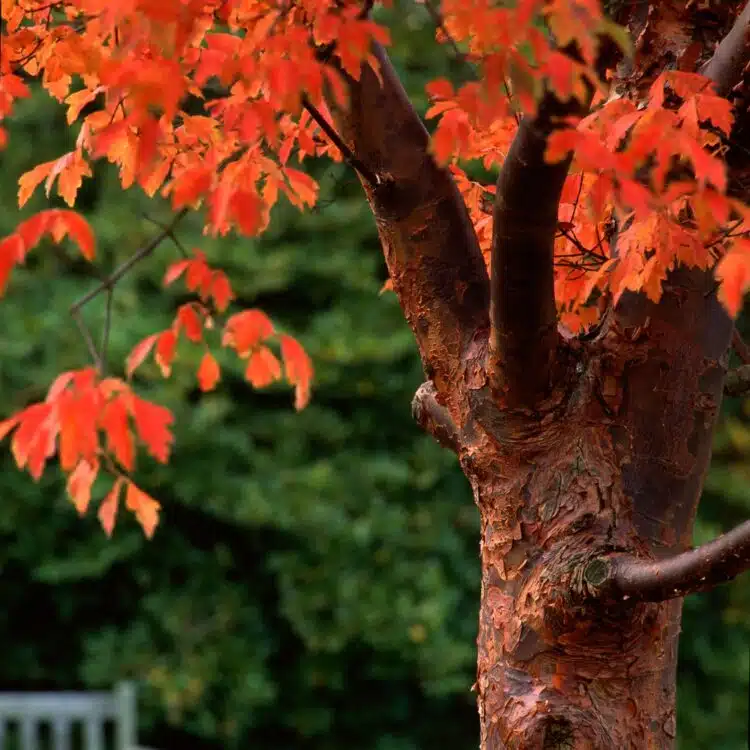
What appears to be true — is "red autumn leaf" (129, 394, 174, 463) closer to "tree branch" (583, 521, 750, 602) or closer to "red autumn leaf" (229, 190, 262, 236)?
"red autumn leaf" (229, 190, 262, 236)

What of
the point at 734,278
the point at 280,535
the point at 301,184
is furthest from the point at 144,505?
the point at 280,535

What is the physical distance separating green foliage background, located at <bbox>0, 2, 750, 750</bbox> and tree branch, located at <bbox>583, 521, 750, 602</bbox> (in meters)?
3.04

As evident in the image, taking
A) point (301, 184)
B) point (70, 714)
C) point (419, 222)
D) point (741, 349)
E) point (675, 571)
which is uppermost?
point (301, 184)

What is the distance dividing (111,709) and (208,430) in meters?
1.27

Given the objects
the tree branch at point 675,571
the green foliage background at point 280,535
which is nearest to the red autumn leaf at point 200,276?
the tree branch at point 675,571

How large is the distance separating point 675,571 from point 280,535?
3526mm

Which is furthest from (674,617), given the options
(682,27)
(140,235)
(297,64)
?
(140,235)

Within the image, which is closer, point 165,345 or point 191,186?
point 191,186

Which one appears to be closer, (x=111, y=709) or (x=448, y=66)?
(x=111, y=709)

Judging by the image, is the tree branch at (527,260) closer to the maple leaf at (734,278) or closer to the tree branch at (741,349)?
the maple leaf at (734,278)

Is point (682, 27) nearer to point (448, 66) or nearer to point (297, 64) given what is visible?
point (297, 64)

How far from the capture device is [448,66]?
5176 mm

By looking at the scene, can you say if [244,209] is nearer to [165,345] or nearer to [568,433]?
[165,345]

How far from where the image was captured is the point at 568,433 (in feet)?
5.75
